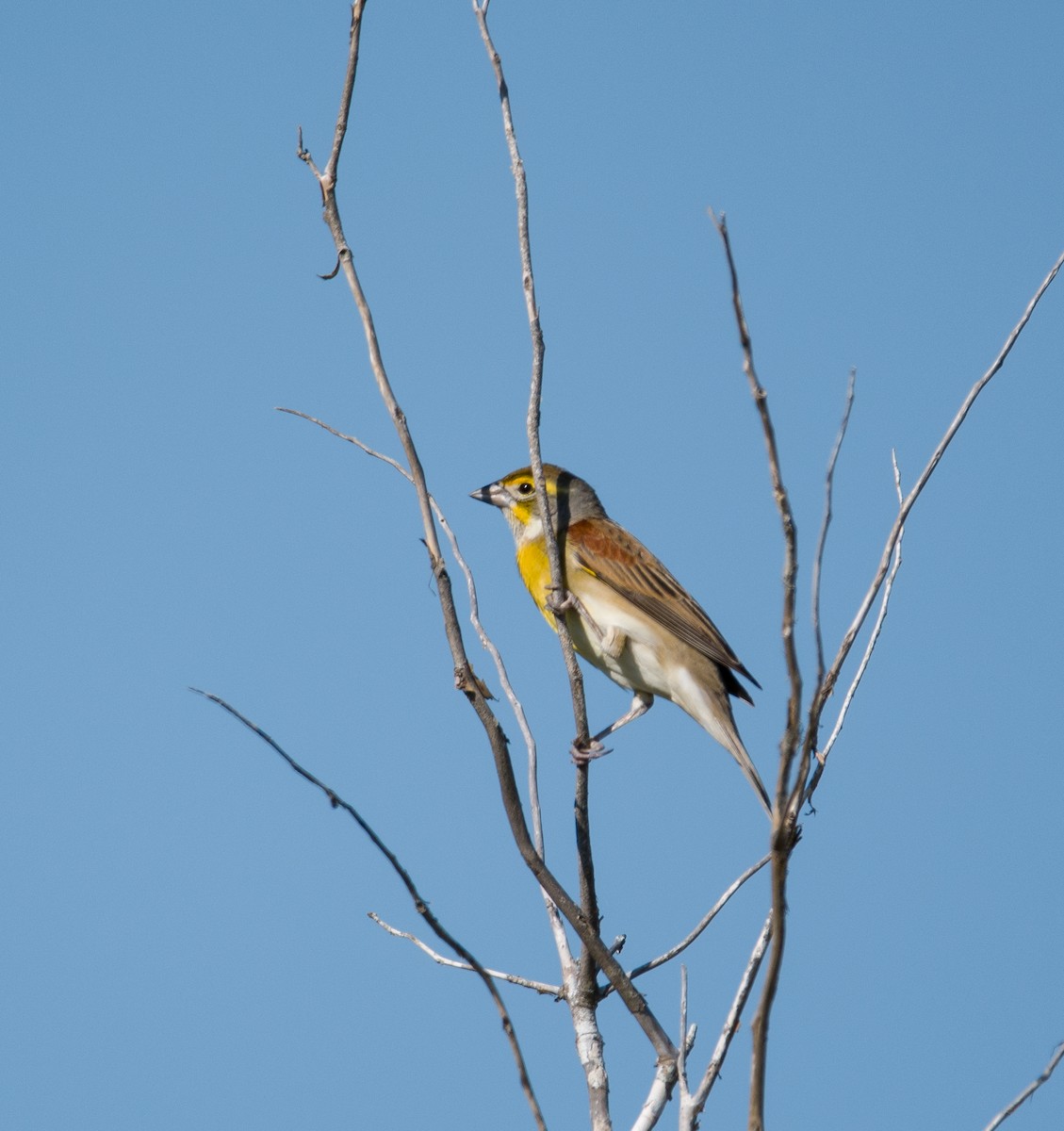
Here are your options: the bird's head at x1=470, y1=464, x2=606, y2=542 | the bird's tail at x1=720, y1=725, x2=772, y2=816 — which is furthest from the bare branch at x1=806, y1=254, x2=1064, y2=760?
the bird's head at x1=470, y1=464, x2=606, y2=542

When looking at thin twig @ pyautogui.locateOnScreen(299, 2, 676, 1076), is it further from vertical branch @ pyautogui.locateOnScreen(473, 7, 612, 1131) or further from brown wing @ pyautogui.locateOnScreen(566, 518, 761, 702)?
brown wing @ pyautogui.locateOnScreen(566, 518, 761, 702)

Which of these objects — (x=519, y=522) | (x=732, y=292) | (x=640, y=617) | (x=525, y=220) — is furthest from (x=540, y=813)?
(x=519, y=522)

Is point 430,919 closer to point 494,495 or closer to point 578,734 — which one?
point 578,734

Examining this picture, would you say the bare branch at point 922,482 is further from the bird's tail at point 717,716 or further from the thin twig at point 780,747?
the bird's tail at point 717,716

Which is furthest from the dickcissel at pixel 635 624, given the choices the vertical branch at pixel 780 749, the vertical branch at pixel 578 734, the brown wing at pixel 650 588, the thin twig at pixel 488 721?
the vertical branch at pixel 780 749

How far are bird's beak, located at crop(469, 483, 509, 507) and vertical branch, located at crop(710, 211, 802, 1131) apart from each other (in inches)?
195

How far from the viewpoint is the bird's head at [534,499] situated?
7.17 meters

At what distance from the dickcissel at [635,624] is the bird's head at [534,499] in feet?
0.06

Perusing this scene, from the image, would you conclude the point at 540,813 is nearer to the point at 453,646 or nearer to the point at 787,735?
the point at 453,646

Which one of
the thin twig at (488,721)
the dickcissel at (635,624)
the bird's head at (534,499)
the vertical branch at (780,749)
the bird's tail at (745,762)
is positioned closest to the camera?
the vertical branch at (780,749)

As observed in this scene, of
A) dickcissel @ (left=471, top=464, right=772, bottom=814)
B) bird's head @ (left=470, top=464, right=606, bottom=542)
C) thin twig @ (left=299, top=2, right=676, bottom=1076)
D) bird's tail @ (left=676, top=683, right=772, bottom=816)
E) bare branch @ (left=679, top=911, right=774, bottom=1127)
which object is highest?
bird's head @ (left=470, top=464, right=606, bottom=542)

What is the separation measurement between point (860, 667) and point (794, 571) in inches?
60.6

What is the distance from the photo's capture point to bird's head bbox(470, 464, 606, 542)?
23.5 ft

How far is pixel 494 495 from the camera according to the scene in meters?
7.55
